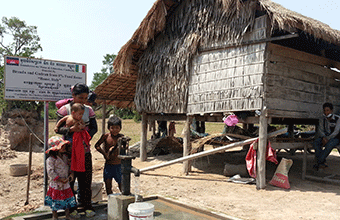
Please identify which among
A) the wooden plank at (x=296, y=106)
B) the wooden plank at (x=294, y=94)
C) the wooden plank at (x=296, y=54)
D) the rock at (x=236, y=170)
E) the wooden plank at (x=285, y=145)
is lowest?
the rock at (x=236, y=170)

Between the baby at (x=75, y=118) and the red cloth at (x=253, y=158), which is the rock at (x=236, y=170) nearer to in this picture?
the red cloth at (x=253, y=158)

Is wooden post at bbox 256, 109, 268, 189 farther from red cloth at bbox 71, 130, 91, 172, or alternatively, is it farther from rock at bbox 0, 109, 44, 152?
rock at bbox 0, 109, 44, 152

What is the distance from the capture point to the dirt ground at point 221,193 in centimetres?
501

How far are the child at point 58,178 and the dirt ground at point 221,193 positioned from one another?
1.54m

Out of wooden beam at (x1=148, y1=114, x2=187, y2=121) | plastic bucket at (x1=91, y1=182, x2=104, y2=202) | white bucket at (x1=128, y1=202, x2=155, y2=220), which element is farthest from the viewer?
wooden beam at (x1=148, y1=114, x2=187, y2=121)

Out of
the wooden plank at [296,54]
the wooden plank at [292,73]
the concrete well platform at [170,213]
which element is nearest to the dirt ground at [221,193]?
the concrete well platform at [170,213]

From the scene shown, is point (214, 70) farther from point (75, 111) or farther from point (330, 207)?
point (75, 111)

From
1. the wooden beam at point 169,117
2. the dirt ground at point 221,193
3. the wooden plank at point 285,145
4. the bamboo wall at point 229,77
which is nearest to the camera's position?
the dirt ground at point 221,193

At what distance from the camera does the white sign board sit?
4477 millimetres

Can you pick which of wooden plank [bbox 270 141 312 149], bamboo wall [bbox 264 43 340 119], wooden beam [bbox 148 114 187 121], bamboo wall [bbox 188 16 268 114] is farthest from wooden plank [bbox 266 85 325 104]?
wooden beam [bbox 148 114 187 121]

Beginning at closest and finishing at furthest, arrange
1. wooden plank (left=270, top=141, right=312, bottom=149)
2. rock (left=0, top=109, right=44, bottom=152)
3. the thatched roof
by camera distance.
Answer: the thatched roof
wooden plank (left=270, top=141, right=312, bottom=149)
rock (left=0, top=109, right=44, bottom=152)

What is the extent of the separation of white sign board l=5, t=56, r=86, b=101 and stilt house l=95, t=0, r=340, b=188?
3.68 metres

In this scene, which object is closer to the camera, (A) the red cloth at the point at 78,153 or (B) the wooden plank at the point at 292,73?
(A) the red cloth at the point at 78,153

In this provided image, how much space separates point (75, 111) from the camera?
3.81 metres
